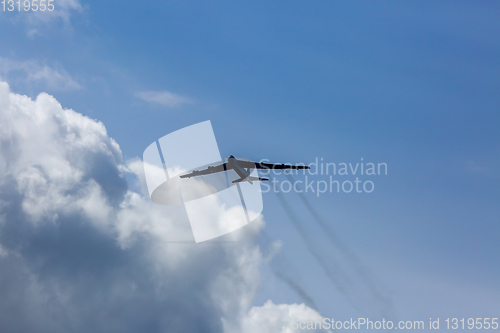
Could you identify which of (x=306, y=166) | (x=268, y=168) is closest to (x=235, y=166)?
(x=268, y=168)

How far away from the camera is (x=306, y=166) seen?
160375mm

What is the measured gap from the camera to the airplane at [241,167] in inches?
5837

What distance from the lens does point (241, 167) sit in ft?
493

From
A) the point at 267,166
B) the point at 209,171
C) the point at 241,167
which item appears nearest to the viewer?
the point at 241,167

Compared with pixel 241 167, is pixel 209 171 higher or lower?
higher

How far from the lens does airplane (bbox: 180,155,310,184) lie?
148 m

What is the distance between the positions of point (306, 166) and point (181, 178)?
169 feet

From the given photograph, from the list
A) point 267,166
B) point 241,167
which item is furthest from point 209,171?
point 267,166

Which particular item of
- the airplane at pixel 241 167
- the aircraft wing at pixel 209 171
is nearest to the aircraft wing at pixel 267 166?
the airplane at pixel 241 167

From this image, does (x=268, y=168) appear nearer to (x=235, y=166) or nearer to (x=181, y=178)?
(x=235, y=166)

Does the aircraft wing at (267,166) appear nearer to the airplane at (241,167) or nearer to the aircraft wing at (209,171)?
the airplane at (241,167)

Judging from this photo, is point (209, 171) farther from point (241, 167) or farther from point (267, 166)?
point (267, 166)

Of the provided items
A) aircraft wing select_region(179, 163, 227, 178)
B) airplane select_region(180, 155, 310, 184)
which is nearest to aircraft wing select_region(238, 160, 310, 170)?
airplane select_region(180, 155, 310, 184)

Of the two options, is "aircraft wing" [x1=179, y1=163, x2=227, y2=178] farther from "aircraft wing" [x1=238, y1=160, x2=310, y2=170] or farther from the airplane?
"aircraft wing" [x1=238, y1=160, x2=310, y2=170]
